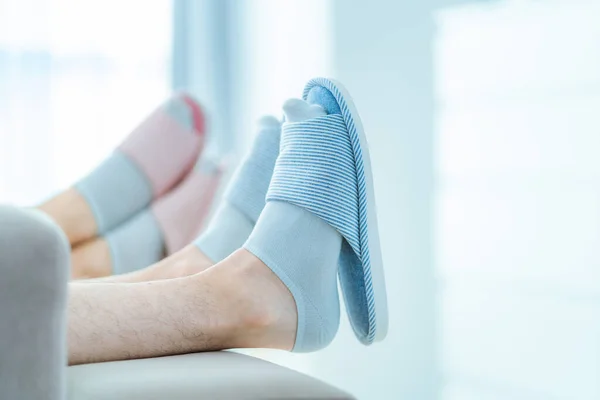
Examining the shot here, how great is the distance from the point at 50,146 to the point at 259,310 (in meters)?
2.35

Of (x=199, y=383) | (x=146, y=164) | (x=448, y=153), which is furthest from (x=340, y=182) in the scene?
(x=448, y=153)

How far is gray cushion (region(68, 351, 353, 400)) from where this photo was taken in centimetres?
54

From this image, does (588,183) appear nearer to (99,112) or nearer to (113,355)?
(113,355)

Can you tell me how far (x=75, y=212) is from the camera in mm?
1470

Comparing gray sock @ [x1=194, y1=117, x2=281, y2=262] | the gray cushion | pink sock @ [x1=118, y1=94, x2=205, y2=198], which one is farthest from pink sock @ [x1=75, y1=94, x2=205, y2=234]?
the gray cushion

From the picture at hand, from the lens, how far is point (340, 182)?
88 cm

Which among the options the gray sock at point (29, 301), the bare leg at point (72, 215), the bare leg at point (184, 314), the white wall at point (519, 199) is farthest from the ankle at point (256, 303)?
the white wall at point (519, 199)

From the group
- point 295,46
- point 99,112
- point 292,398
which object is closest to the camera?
point 292,398

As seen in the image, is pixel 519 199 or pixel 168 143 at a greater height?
pixel 168 143

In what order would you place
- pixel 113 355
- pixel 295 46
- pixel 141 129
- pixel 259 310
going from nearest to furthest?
pixel 113 355 < pixel 259 310 < pixel 141 129 < pixel 295 46

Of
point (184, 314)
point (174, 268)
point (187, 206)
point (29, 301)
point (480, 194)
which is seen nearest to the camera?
point (29, 301)

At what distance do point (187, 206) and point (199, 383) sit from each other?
1.09m

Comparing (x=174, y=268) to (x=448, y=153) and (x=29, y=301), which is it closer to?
(x=29, y=301)

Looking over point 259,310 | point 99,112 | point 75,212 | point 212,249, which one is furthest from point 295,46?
point 259,310
